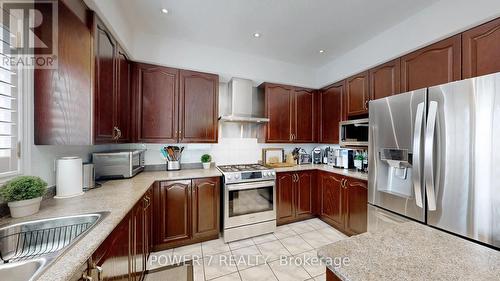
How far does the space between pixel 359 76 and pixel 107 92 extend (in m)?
2.97

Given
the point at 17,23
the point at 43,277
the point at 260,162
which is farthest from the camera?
the point at 260,162

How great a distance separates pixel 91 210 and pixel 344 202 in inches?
104

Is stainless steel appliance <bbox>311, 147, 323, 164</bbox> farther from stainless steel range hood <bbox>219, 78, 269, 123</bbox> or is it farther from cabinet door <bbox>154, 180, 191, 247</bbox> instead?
cabinet door <bbox>154, 180, 191, 247</bbox>

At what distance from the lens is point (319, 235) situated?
8.05 feet

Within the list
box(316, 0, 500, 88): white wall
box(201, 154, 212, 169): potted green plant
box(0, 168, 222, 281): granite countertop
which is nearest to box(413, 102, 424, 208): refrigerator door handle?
box(316, 0, 500, 88): white wall

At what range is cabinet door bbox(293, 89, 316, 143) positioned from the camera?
3.11 metres

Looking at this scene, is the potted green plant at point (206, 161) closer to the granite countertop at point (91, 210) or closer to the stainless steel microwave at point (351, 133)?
the granite countertop at point (91, 210)

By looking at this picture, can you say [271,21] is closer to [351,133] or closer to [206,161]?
[351,133]

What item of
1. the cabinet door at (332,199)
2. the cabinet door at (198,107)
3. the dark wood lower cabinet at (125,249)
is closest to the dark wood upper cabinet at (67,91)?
the dark wood lower cabinet at (125,249)

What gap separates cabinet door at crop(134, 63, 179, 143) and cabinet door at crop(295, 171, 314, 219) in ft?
6.44

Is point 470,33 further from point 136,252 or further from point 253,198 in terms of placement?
point 136,252

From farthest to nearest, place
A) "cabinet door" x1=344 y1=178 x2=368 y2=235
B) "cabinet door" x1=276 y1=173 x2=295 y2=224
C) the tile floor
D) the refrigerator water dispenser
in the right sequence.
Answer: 1. "cabinet door" x1=276 y1=173 x2=295 y2=224
2. "cabinet door" x1=344 y1=178 x2=368 y2=235
3. the tile floor
4. the refrigerator water dispenser

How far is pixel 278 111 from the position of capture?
298 centimetres

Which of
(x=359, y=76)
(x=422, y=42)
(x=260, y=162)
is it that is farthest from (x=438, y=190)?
(x=260, y=162)
